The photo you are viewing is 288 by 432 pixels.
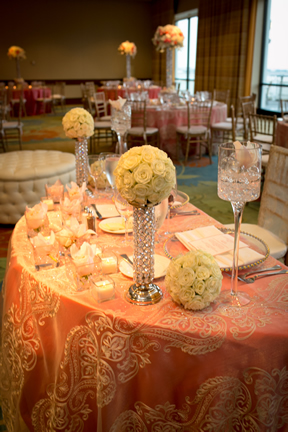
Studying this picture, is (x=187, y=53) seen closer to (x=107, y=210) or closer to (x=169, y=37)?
(x=169, y=37)

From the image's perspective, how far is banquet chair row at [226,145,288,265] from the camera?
85.7 inches

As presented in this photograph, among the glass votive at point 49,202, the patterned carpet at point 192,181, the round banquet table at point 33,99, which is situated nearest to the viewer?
the glass votive at point 49,202

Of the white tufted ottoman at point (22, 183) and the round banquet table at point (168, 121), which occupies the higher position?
the round banquet table at point (168, 121)

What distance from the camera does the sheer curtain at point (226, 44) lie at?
350 inches

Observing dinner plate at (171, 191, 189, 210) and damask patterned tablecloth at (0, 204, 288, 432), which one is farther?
dinner plate at (171, 191, 189, 210)

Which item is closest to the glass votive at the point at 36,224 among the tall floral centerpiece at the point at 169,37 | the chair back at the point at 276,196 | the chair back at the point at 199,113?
the chair back at the point at 276,196

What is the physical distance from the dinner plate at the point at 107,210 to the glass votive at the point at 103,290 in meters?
0.65

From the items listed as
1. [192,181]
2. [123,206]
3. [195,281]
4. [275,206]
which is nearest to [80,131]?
[123,206]

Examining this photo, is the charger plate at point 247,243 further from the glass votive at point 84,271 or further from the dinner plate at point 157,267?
the glass votive at point 84,271

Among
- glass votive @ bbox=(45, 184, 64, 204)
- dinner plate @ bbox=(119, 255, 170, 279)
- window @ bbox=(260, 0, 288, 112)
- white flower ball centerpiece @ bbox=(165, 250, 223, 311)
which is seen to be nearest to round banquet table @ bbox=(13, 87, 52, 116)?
window @ bbox=(260, 0, 288, 112)

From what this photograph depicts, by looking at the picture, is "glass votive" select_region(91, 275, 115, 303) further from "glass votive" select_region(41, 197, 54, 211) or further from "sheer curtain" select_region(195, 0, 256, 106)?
"sheer curtain" select_region(195, 0, 256, 106)

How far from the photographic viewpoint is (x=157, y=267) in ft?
4.37

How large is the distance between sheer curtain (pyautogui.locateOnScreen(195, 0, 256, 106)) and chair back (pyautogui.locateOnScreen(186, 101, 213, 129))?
3.64 metres

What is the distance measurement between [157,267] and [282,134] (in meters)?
3.42
